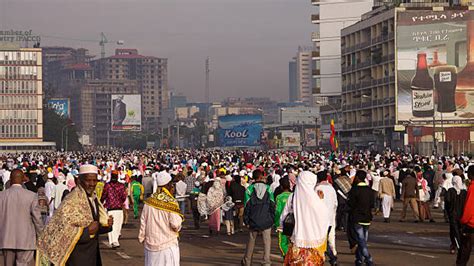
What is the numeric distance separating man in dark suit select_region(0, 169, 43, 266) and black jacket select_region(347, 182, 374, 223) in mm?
5993

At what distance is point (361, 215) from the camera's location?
58.2 feet

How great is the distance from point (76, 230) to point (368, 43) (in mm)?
103018

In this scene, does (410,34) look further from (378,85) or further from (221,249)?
(221,249)

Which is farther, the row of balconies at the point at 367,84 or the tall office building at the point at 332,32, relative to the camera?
the tall office building at the point at 332,32

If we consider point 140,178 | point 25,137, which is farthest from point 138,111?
point 140,178

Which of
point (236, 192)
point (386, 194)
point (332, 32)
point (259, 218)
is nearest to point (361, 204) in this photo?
point (259, 218)

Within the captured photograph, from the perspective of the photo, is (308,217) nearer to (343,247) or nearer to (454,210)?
(454,210)

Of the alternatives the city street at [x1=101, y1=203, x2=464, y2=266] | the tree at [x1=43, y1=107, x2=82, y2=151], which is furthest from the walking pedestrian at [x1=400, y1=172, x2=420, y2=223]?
the tree at [x1=43, y1=107, x2=82, y2=151]

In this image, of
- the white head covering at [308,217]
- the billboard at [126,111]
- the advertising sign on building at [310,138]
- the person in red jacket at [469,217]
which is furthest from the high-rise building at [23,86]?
the white head covering at [308,217]

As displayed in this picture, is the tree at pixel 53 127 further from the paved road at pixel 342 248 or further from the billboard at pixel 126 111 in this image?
the paved road at pixel 342 248

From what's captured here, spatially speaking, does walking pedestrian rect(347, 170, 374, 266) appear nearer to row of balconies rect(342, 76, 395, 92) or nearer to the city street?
the city street

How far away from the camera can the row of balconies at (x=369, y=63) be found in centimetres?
10449

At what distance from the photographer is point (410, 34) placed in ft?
326

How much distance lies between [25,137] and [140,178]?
15238 cm
